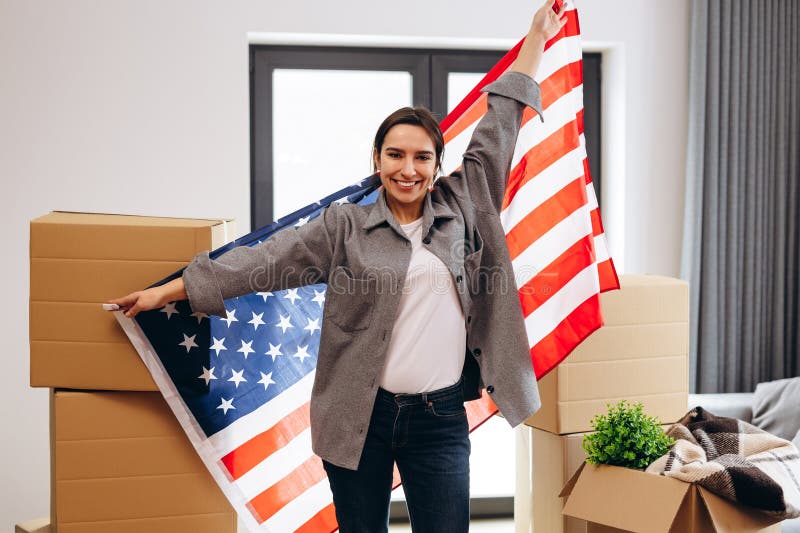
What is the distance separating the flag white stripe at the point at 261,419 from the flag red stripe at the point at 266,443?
11 millimetres

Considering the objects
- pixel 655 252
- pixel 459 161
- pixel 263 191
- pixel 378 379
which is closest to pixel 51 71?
pixel 263 191

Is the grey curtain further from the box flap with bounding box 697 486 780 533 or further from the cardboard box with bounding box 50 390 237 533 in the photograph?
the cardboard box with bounding box 50 390 237 533

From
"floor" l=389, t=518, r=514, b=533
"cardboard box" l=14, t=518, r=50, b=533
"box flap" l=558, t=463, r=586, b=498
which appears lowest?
"floor" l=389, t=518, r=514, b=533

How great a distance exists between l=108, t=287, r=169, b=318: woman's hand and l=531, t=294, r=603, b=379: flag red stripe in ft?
3.07

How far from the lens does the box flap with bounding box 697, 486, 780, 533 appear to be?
71.7 inches

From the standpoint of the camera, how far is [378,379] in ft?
5.56

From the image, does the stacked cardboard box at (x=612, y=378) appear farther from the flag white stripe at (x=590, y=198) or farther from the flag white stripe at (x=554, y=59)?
the flag white stripe at (x=554, y=59)

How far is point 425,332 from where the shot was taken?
1.71 m

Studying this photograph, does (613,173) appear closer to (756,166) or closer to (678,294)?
(756,166)

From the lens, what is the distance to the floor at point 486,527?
10.7 feet

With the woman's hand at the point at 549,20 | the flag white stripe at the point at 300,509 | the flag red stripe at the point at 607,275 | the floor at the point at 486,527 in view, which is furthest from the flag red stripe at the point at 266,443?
the floor at the point at 486,527

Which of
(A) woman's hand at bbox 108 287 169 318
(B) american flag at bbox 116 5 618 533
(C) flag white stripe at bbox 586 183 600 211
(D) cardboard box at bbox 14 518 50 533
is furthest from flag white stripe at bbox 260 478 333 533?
(C) flag white stripe at bbox 586 183 600 211

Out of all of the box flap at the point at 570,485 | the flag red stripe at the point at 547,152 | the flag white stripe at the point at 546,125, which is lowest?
the box flap at the point at 570,485

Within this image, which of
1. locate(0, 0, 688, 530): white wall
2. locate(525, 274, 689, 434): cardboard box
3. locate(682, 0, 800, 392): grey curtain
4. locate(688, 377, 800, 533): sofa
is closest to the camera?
locate(525, 274, 689, 434): cardboard box
